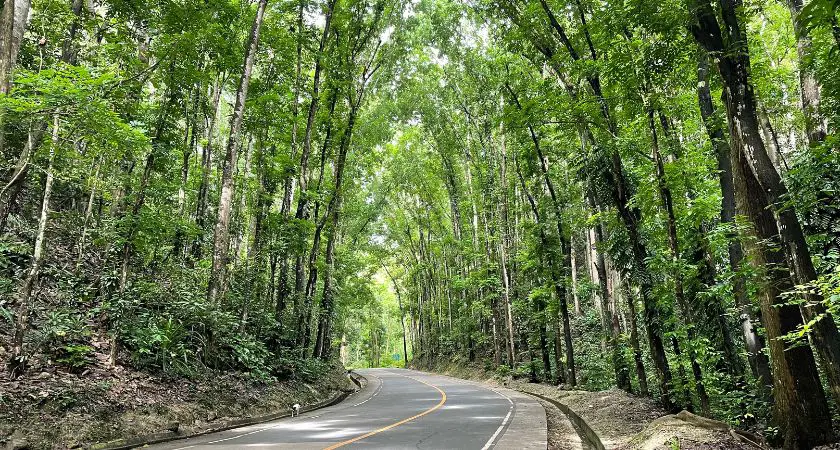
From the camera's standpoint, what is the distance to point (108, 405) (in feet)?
27.6

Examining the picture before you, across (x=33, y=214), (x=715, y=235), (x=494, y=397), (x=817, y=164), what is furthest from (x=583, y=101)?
(x=33, y=214)

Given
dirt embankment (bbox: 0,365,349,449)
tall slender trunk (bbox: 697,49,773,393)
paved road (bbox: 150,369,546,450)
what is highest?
tall slender trunk (bbox: 697,49,773,393)

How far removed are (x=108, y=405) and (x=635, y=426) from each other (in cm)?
1017

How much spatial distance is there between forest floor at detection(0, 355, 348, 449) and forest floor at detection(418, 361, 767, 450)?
760 centimetres

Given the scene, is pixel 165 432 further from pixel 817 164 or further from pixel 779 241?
pixel 817 164

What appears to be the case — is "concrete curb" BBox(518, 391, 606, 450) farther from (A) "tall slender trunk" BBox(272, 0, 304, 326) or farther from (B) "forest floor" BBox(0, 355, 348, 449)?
(A) "tall slender trunk" BBox(272, 0, 304, 326)

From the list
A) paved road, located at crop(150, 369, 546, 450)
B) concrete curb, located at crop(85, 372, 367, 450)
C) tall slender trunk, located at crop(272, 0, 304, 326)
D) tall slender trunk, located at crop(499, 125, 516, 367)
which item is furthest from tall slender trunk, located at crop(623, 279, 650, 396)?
tall slender trunk, located at crop(272, 0, 304, 326)

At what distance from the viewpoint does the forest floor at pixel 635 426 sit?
6.26 metres

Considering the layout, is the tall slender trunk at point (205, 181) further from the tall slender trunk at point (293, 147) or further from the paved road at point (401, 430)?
the paved road at point (401, 430)

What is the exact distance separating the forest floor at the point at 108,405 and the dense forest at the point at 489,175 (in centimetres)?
46

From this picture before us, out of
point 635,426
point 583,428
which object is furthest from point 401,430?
point 635,426

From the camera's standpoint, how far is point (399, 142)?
3161 centimetres

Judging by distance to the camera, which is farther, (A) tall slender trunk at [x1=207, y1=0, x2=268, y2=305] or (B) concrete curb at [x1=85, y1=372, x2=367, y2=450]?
(A) tall slender trunk at [x1=207, y1=0, x2=268, y2=305]

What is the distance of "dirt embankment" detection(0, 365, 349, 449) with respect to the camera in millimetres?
7074
